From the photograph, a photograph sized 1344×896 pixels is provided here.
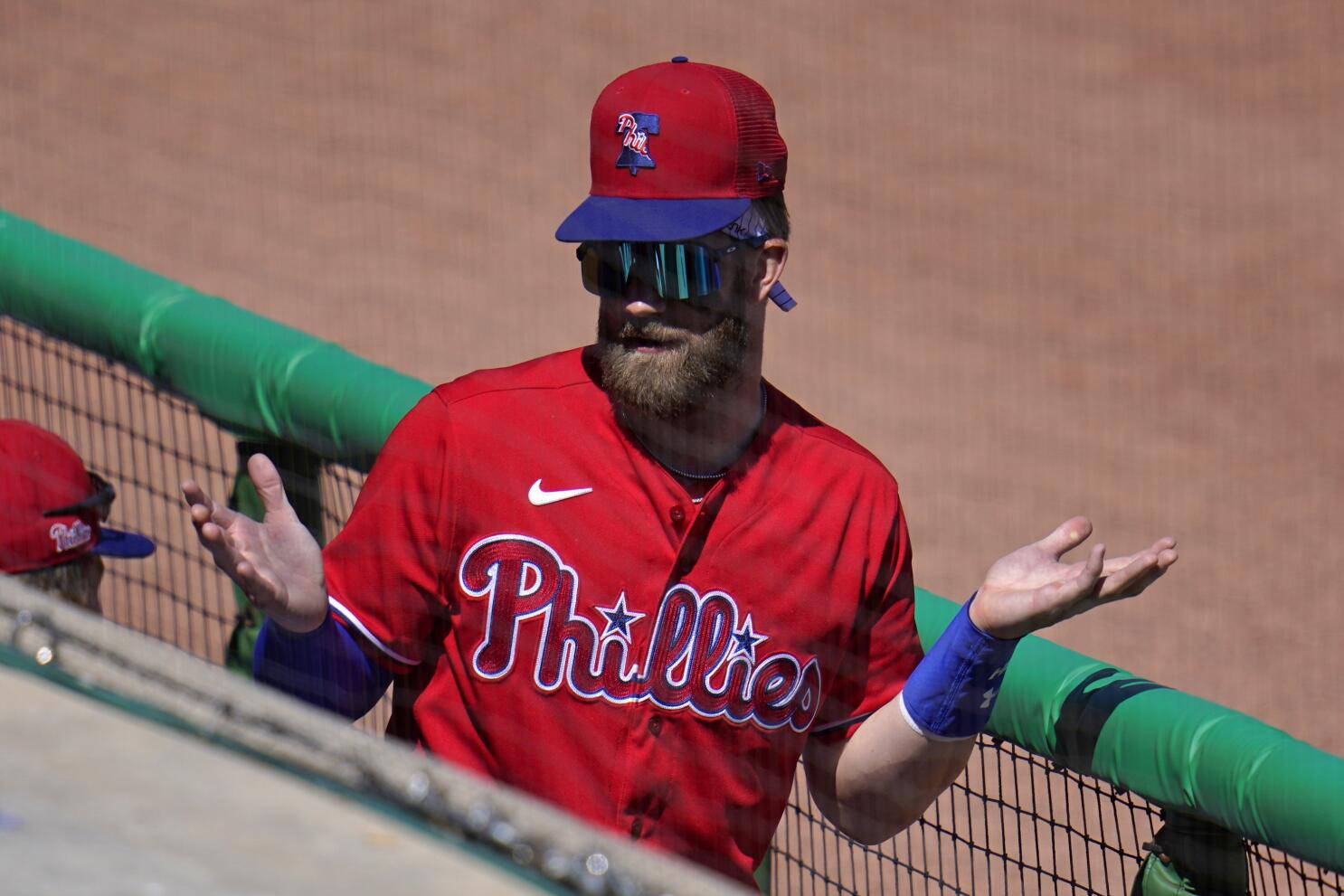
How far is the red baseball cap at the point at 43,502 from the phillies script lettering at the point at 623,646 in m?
0.72

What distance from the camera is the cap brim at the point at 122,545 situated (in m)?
2.40

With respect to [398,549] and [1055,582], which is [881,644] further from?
[398,549]

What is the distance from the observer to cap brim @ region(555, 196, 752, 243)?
1.79 m

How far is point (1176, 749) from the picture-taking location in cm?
175

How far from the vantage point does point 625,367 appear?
Answer: 178 centimetres

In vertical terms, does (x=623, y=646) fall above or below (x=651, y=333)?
below

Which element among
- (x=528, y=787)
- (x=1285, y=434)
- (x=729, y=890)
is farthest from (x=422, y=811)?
(x=1285, y=434)

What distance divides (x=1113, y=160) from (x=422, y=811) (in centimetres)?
679

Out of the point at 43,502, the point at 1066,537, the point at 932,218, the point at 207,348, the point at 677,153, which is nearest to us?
the point at 1066,537

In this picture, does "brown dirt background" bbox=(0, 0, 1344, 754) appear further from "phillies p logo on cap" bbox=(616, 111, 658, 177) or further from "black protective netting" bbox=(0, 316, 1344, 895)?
"phillies p logo on cap" bbox=(616, 111, 658, 177)

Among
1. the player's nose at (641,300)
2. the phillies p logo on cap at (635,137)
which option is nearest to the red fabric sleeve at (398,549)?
the player's nose at (641,300)

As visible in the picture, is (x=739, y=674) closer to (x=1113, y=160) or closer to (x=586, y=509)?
(x=586, y=509)

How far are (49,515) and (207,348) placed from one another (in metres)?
0.32

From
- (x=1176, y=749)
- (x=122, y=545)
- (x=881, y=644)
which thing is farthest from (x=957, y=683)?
(x=122, y=545)
